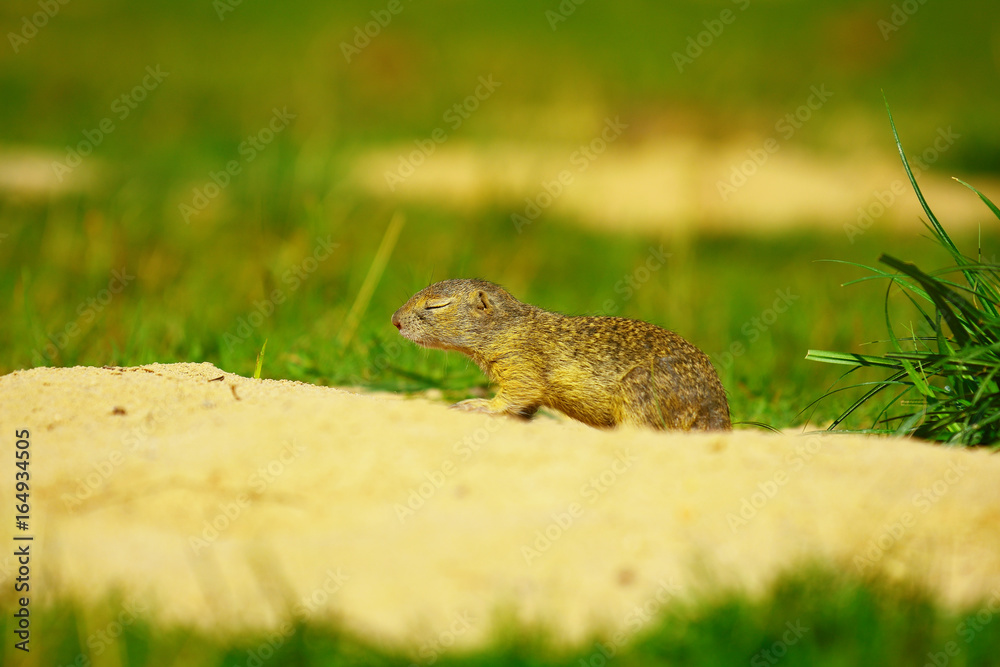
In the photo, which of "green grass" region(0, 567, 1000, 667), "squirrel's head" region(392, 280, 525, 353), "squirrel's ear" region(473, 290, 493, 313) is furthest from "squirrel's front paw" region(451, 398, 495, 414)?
"green grass" region(0, 567, 1000, 667)

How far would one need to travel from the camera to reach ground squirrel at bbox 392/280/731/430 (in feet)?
12.6

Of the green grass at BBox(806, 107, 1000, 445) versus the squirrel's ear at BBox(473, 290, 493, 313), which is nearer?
the green grass at BBox(806, 107, 1000, 445)

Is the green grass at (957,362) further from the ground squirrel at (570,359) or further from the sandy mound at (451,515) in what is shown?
the ground squirrel at (570,359)

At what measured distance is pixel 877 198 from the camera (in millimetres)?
12023

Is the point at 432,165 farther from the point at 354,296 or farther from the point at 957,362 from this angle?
the point at 957,362

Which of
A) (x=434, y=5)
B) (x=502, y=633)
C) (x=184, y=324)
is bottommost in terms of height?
(x=434, y=5)

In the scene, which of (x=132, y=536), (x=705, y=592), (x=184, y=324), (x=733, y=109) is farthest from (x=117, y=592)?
(x=733, y=109)

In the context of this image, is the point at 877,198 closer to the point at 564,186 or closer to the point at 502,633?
the point at 564,186

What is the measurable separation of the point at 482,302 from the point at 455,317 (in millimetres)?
141

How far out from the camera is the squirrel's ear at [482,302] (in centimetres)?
457

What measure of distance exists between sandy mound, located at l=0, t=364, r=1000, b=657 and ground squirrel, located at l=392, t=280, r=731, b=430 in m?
0.75

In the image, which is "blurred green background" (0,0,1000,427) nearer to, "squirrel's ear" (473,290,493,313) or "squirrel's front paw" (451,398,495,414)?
"squirrel's ear" (473,290,493,313)

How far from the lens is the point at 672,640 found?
223 cm

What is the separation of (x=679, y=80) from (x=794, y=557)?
14.3m
